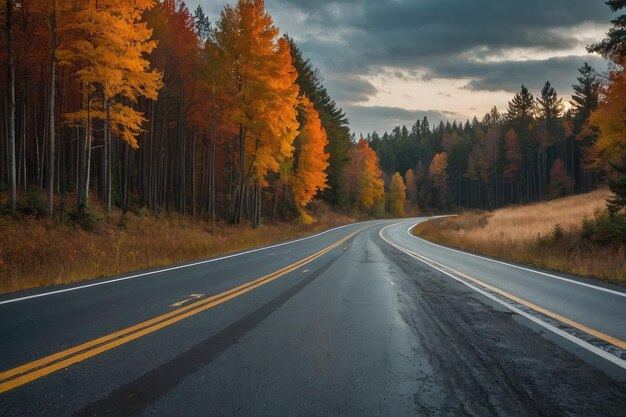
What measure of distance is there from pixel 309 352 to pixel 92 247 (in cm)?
1185

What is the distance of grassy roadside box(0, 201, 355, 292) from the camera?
33.7ft

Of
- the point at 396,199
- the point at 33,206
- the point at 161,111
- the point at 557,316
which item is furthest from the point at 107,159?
the point at 396,199

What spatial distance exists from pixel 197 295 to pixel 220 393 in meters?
4.52

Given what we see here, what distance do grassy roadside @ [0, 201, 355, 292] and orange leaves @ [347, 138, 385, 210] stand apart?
48.2 meters

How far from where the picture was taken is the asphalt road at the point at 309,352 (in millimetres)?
3246

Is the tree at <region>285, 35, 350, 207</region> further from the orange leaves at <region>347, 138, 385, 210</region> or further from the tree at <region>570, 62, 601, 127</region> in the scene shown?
the tree at <region>570, 62, 601, 127</region>

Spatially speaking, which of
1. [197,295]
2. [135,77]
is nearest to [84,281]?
[197,295]

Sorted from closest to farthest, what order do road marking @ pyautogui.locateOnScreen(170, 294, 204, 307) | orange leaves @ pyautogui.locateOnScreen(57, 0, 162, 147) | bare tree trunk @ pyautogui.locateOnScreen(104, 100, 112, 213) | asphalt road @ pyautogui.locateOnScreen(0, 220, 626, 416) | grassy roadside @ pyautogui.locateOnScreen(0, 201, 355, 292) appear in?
asphalt road @ pyautogui.locateOnScreen(0, 220, 626, 416) < road marking @ pyautogui.locateOnScreen(170, 294, 204, 307) < grassy roadside @ pyautogui.locateOnScreen(0, 201, 355, 292) < orange leaves @ pyautogui.locateOnScreen(57, 0, 162, 147) < bare tree trunk @ pyautogui.locateOnScreen(104, 100, 112, 213)

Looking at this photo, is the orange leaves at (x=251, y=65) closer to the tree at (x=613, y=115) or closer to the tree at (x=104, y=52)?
the tree at (x=104, y=52)

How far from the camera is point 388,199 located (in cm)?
9325

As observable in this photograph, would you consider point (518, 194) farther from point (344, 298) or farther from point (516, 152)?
point (344, 298)

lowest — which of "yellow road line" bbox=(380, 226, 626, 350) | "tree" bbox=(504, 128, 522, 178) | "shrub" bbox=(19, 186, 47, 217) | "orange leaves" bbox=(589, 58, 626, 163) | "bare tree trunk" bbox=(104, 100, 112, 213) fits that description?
"yellow road line" bbox=(380, 226, 626, 350)

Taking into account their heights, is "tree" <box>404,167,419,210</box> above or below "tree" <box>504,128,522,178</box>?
below

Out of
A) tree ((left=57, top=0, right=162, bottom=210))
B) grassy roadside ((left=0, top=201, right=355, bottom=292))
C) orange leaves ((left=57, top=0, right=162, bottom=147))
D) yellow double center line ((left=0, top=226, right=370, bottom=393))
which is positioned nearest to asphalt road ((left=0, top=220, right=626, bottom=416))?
yellow double center line ((left=0, top=226, right=370, bottom=393))
